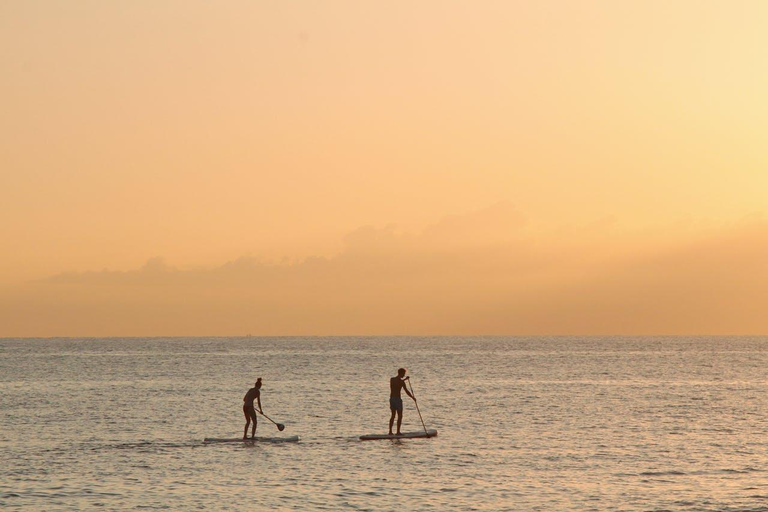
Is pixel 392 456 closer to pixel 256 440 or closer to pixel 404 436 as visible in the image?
pixel 404 436

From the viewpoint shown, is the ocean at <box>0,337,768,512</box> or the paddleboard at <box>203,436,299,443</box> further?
the paddleboard at <box>203,436,299,443</box>

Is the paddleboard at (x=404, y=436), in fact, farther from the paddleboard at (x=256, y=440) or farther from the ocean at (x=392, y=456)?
the paddleboard at (x=256, y=440)

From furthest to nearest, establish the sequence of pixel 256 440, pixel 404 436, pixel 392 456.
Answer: pixel 404 436, pixel 256 440, pixel 392 456

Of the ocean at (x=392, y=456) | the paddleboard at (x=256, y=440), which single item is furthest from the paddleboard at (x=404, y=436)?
the paddleboard at (x=256, y=440)

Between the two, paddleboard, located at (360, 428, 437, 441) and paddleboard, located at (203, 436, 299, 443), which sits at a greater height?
paddleboard, located at (360, 428, 437, 441)

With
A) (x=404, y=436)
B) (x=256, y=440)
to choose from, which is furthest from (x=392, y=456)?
(x=256, y=440)

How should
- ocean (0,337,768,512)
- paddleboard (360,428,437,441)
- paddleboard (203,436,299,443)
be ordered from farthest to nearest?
paddleboard (360,428,437,441) → paddleboard (203,436,299,443) → ocean (0,337,768,512)

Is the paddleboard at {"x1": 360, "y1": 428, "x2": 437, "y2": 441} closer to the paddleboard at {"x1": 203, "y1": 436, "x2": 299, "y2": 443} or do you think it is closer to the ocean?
the ocean

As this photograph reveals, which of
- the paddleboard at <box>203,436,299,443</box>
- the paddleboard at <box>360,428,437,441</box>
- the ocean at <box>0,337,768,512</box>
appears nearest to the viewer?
the ocean at <box>0,337,768,512</box>

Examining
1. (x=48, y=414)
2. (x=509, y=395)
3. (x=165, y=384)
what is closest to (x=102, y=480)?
(x=48, y=414)

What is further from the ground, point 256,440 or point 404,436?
A: point 404,436

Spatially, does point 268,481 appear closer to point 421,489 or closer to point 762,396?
point 421,489

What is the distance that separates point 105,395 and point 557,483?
4538 centimetres

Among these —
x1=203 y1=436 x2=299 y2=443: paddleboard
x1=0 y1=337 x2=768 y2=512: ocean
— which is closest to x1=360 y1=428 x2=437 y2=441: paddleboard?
x1=0 y1=337 x2=768 y2=512: ocean
